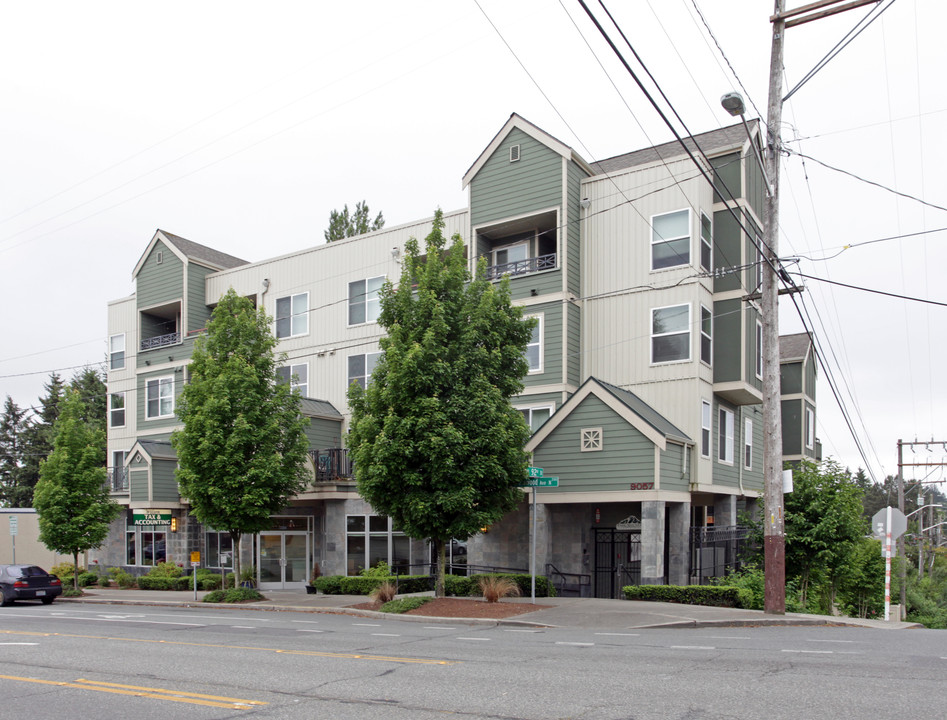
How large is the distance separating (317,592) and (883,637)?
16.7m

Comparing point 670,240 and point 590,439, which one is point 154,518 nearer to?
point 590,439

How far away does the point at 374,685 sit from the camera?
9.83m

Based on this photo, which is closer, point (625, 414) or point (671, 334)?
point (625, 414)

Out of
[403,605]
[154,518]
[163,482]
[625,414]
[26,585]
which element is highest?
[625,414]

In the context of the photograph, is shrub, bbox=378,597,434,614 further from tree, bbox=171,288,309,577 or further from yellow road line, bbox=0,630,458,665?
yellow road line, bbox=0,630,458,665

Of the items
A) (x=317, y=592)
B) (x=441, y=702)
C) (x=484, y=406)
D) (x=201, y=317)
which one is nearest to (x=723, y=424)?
(x=484, y=406)

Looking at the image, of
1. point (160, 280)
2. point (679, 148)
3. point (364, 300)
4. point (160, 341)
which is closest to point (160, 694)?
point (679, 148)

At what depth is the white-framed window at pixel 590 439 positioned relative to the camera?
21.9m

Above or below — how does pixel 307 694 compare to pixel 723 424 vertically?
below

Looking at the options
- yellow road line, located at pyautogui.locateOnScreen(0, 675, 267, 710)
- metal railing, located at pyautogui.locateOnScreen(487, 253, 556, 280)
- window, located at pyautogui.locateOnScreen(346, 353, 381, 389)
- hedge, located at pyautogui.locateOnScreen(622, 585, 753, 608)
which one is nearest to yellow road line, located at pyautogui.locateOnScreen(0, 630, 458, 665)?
yellow road line, located at pyautogui.locateOnScreen(0, 675, 267, 710)

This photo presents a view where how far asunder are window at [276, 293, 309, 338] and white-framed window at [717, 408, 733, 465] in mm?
15319

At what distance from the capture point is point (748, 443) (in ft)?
93.0

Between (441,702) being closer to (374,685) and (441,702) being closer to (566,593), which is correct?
(374,685)

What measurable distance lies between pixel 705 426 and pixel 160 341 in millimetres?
23346
